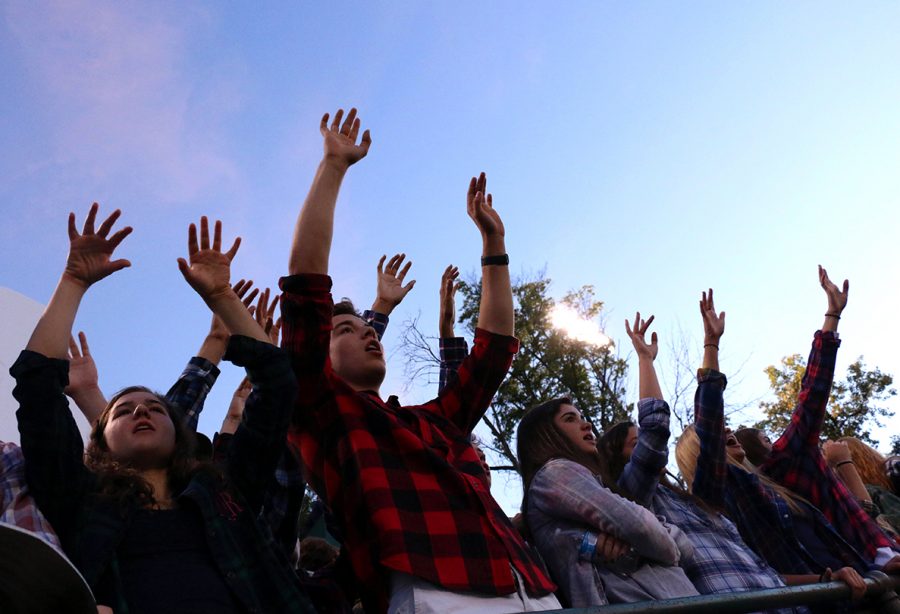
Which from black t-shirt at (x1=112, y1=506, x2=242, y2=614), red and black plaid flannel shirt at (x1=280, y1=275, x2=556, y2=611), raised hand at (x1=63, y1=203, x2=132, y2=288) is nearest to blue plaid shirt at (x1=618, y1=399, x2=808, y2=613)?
red and black plaid flannel shirt at (x1=280, y1=275, x2=556, y2=611)

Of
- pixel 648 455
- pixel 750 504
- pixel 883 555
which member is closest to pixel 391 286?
pixel 648 455

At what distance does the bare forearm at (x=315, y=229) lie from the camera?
258cm

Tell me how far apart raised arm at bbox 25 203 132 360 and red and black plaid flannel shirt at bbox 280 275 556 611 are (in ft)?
1.81

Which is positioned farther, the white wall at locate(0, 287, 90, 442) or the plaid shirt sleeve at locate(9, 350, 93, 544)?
the white wall at locate(0, 287, 90, 442)

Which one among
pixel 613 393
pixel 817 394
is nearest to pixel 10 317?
pixel 817 394

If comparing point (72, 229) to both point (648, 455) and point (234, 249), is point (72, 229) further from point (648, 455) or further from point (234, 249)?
point (648, 455)

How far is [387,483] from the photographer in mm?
2422

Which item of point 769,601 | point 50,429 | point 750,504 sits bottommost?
point 769,601

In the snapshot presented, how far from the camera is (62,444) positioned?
7.27ft

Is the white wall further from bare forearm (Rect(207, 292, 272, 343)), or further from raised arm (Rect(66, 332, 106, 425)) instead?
bare forearm (Rect(207, 292, 272, 343))

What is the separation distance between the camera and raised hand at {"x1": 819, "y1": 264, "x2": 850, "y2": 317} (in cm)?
478

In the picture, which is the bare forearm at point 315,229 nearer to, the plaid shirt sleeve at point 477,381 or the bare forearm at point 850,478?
the plaid shirt sleeve at point 477,381

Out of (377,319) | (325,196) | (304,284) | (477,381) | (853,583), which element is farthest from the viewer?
(377,319)

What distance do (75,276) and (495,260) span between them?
1.47 m
